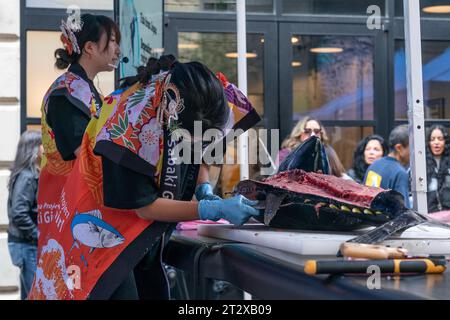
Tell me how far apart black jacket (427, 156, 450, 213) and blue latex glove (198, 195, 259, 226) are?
3597 mm

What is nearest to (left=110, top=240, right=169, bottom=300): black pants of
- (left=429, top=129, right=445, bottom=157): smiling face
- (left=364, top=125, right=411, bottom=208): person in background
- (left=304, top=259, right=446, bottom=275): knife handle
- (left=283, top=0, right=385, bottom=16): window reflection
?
(left=304, top=259, right=446, bottom=275): knife handle

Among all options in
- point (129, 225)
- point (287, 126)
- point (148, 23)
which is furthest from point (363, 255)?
point (287, 126)

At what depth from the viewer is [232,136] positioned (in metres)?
2.56

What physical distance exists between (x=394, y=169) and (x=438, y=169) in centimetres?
77

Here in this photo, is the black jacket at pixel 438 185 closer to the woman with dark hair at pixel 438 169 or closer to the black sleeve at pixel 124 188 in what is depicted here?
the woman with dark hair at pixel 438 169

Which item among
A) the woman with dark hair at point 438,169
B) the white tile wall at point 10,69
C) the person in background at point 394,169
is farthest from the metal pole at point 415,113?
the white tile wall at point 10,69

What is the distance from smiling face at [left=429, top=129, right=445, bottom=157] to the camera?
19.5 ft

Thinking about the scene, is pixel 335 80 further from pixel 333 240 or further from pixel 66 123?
pixel 333 240

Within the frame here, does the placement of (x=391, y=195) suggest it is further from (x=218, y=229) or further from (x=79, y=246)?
(x=79, y=246)

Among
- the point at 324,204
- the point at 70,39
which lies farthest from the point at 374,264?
the point at 70,39

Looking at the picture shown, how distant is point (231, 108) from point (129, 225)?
50 cm

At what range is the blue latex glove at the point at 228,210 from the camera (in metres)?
2.17

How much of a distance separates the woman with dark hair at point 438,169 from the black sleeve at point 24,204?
2.55m

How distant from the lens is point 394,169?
17.1 ft
